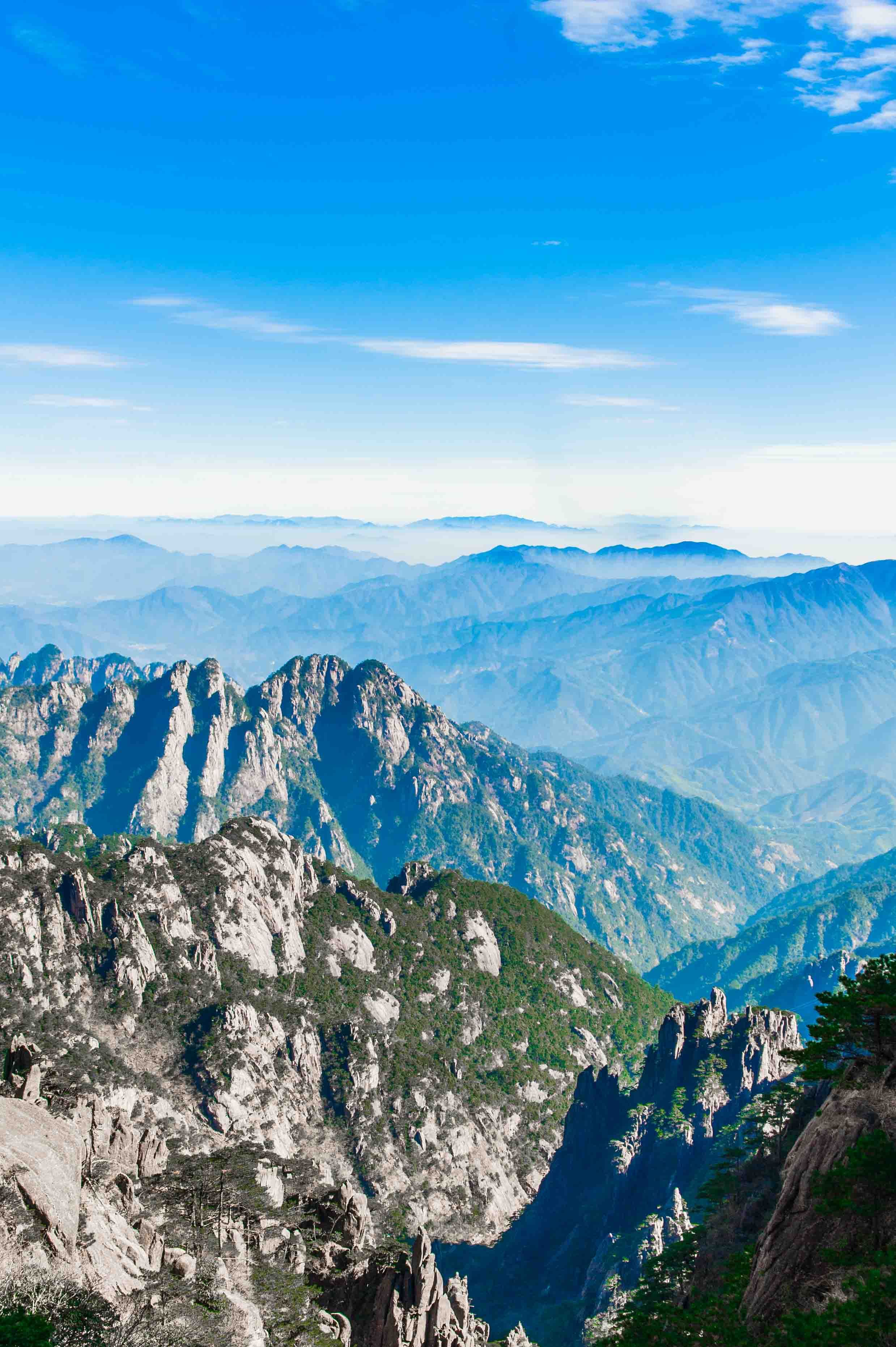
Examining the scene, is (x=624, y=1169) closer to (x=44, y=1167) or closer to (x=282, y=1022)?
(x=282, y=1022)

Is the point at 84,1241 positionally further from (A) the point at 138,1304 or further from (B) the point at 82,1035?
(B) the point at 82,1035

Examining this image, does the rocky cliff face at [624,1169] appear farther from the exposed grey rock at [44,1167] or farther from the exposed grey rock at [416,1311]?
the exposed grey rock at [44,1167]

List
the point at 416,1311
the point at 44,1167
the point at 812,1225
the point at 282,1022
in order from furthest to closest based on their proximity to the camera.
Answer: the point at 282,1022, the point at 416,1311, the point at 44,1167, the point at 812,1225

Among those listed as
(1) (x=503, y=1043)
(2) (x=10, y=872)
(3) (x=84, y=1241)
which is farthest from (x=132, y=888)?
(3) (x=84, y=1241)

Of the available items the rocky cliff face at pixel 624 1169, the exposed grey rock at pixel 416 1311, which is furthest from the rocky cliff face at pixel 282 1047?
the rocky cliff face at pixel 624 1169

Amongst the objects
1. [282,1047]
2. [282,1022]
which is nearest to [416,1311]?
[282,1047]

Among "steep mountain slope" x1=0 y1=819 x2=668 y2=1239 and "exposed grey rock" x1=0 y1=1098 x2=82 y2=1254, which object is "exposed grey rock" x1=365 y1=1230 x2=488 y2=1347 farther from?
"steep mountain slope" x1=0 y1=819 x2=668 y2=1239

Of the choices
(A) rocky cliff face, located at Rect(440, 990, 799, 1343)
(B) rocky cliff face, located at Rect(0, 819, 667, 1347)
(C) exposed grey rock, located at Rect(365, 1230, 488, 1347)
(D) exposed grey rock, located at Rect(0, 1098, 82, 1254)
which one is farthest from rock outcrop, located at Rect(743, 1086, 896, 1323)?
(A) rocky cliff face, located at Rect(440, 990, 799, 1343)
